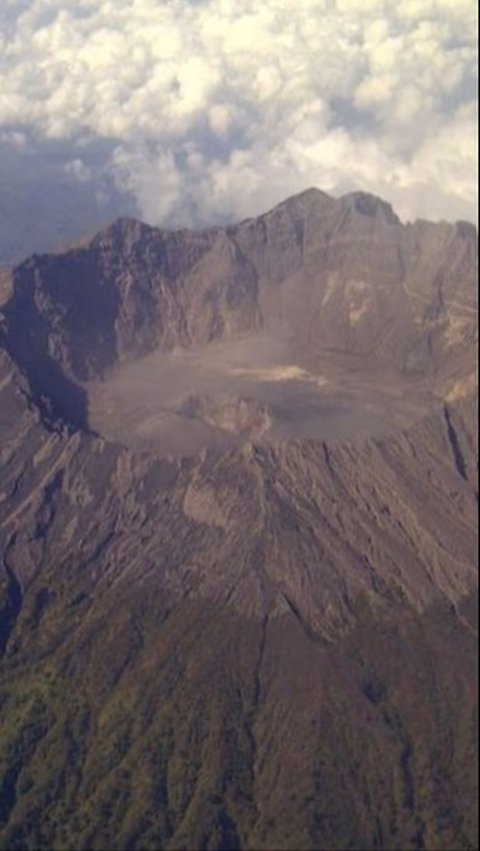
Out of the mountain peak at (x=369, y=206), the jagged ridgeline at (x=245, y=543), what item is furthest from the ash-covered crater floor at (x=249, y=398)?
the mountain peak at (x=369, y=206)

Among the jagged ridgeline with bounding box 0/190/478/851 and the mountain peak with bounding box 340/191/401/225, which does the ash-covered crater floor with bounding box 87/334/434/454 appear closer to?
the jagged ridgeline with bounding box 0/190/478/851

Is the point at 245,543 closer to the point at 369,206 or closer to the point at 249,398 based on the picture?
the point at 249,398

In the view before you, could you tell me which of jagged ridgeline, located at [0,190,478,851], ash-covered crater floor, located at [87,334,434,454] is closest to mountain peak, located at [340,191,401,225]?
jagged ridgeline, located at [0,190,478,851]

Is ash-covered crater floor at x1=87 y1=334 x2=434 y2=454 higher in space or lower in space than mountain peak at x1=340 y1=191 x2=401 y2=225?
lower

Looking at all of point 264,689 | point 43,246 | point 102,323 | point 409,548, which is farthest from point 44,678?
point 43,246

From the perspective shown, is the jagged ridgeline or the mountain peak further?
the mountain peak
